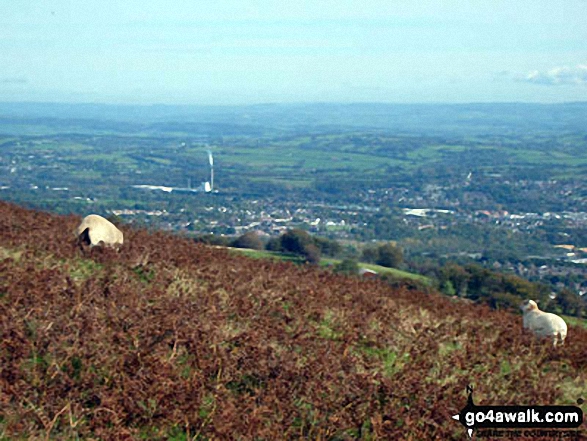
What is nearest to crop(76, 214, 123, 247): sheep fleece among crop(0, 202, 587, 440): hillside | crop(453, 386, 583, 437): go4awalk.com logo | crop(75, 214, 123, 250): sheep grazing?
crop(75, 214, 123, 250): sheep grazing

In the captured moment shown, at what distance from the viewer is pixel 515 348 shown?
9.37m

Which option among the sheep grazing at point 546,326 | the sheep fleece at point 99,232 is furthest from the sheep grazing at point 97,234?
the sheep grazing at point 546,326

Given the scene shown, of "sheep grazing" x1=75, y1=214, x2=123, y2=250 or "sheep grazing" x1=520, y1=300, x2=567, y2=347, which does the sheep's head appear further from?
"sheep grazing" x1=75, y1=214, x2=123, y2=250

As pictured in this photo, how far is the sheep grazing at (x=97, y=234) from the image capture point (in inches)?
440

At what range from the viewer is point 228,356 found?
23.9ft

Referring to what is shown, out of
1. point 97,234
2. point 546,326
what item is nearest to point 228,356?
point 97,234

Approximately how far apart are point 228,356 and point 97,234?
5047 mm

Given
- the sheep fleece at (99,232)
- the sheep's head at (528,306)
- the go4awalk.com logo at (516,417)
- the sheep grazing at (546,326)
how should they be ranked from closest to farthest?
the go4awalk.com logo at (516,417), the sheep grazing at (546,326), the sheep's head at (528,306), the sheep fleece at (99,232)

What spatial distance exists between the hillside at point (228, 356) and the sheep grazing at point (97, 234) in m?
0.31

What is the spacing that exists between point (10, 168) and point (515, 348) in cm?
8315

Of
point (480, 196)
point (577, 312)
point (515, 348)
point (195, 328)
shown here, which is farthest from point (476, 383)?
point (480, 196)

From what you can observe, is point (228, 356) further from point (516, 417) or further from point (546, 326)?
point (546, 326)

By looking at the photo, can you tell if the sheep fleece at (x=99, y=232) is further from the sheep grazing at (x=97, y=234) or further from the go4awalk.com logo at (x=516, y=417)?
the go4awalk.com logo at (x=516, y=417)

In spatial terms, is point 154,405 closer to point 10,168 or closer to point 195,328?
point 195,328
